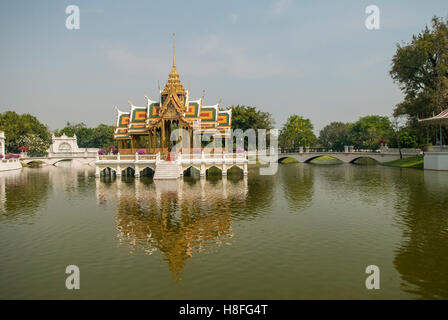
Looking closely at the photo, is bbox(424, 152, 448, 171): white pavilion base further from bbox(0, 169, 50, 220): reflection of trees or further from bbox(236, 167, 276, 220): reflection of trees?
bbox(0, 169, 50, 220): reflection of trees

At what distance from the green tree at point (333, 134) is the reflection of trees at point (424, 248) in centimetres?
9345

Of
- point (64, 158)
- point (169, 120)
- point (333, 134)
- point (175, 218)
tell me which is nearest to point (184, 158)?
point (169, 120)

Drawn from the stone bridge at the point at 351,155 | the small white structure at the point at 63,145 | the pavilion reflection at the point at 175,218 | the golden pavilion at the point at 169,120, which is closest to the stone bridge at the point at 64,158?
the small white structure at the point at 63,145

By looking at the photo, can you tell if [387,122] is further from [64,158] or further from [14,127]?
[14,127]

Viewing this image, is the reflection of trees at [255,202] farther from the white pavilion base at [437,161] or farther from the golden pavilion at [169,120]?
the white pavilion base at [437,161]

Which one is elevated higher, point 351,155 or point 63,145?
point 63,145

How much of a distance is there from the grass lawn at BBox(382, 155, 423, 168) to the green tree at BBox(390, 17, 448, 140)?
4247 millimetres

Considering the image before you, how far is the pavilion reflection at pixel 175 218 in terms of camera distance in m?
12.9

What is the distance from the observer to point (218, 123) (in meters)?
46.0

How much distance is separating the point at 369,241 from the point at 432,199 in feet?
40.4

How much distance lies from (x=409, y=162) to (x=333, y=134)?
68.2 meters

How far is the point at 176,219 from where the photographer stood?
56.3 feet
